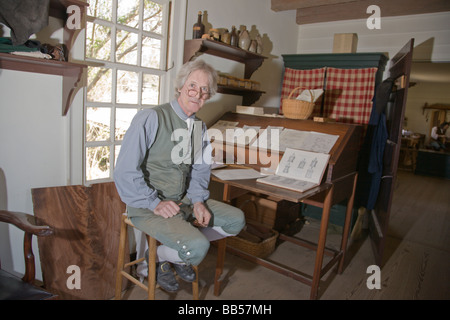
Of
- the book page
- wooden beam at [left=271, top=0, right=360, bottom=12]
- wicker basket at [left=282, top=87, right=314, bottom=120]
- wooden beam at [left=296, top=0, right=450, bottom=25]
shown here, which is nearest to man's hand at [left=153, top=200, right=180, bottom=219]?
the book page

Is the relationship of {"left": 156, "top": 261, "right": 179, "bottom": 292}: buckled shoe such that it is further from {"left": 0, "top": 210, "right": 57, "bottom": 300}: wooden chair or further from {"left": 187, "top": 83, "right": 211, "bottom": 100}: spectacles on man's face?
{"left": 187, "top": 83, "right": 211, "bottom": 100}: spectacles on man's face

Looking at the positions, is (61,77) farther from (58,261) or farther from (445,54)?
(445,54)

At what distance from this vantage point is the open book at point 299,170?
7.38 ft

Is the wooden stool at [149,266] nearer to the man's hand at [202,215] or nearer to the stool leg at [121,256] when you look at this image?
the stool leg at [121,256]

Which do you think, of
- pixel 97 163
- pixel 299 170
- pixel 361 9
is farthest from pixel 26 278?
pixel 361 9

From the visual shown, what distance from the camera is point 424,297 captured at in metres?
2.51

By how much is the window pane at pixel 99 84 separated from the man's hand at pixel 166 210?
104cm

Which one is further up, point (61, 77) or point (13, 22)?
point (13, 22)

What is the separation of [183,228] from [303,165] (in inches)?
46.2

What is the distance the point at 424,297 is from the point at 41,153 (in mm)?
3028

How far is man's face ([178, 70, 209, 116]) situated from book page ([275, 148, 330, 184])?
909 mm

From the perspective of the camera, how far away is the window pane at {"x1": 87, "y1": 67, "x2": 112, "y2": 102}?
2.24m

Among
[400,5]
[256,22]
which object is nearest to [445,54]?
[400,5]

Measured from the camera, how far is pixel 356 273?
286cm
